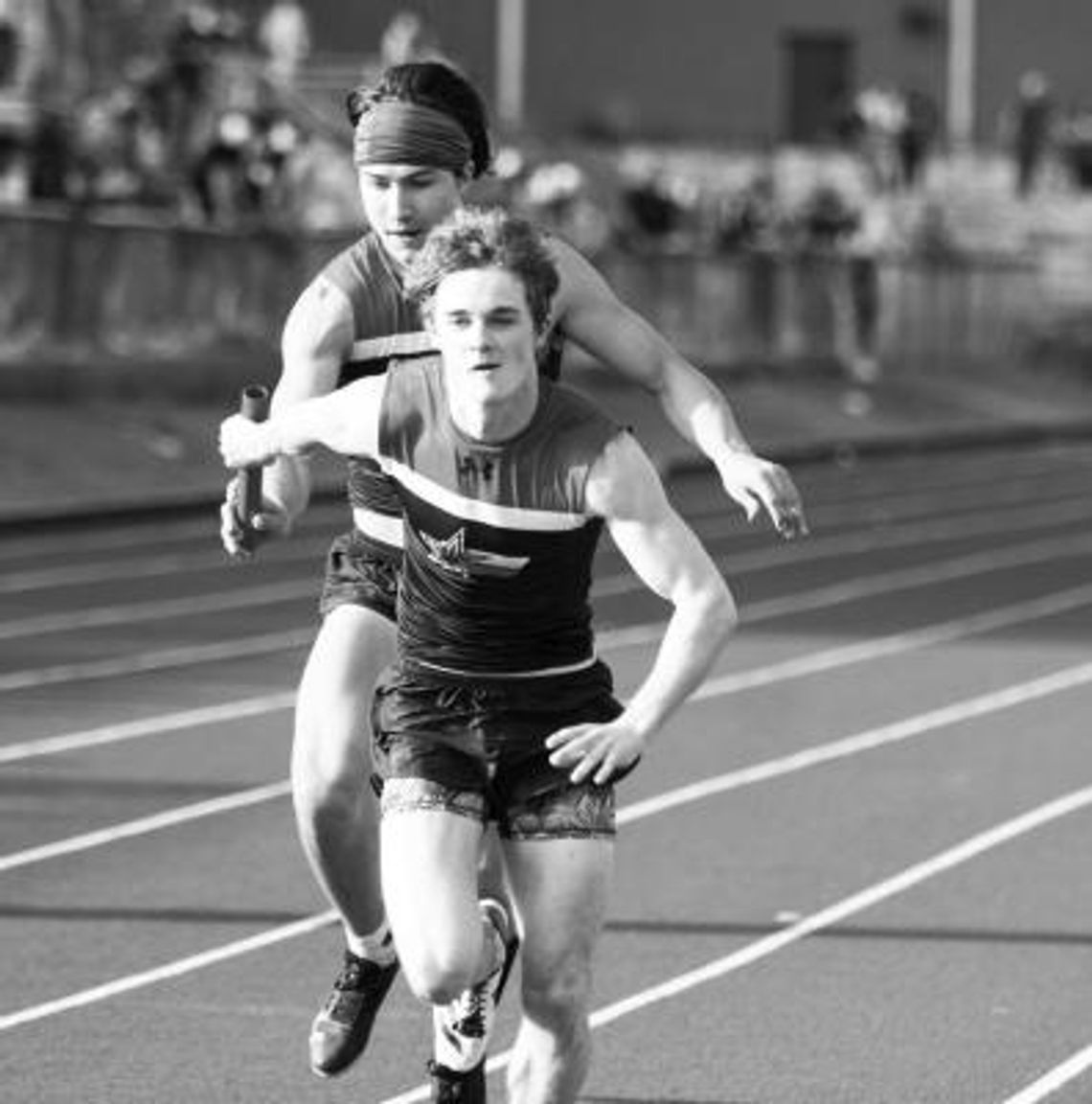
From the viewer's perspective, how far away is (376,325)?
754cm

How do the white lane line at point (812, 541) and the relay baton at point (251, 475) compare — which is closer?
the relay baton at point (251, 475)

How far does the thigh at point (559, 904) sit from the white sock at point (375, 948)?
1071mm

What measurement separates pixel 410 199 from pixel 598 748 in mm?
1381

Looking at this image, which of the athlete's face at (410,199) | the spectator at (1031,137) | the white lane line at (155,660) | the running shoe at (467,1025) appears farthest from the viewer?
the spectator at (1031,137)

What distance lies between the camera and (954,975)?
9.28m

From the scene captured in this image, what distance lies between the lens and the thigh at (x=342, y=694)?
7.53 m

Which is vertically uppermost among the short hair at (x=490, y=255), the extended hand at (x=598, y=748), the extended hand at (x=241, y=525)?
the short hair at (x=490, y=255)

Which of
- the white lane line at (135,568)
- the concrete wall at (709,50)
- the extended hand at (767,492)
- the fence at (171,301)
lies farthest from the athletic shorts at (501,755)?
the concrete wall at (709,50)

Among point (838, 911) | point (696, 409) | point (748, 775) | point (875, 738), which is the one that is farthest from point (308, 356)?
point (875, 738)

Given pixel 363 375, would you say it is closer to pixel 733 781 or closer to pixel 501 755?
pixel 501 755

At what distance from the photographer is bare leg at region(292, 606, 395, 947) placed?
7.53 m

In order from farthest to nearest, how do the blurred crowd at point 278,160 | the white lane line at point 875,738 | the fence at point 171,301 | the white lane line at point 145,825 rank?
the blurred crowd at point 278,160 → the fence at point 171,301 → the white lane line at point 875,738 → the white lane line at point 145,825

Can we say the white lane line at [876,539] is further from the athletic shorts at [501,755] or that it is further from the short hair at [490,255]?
the short hair at [490,255]

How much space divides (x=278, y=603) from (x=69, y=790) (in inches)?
260
